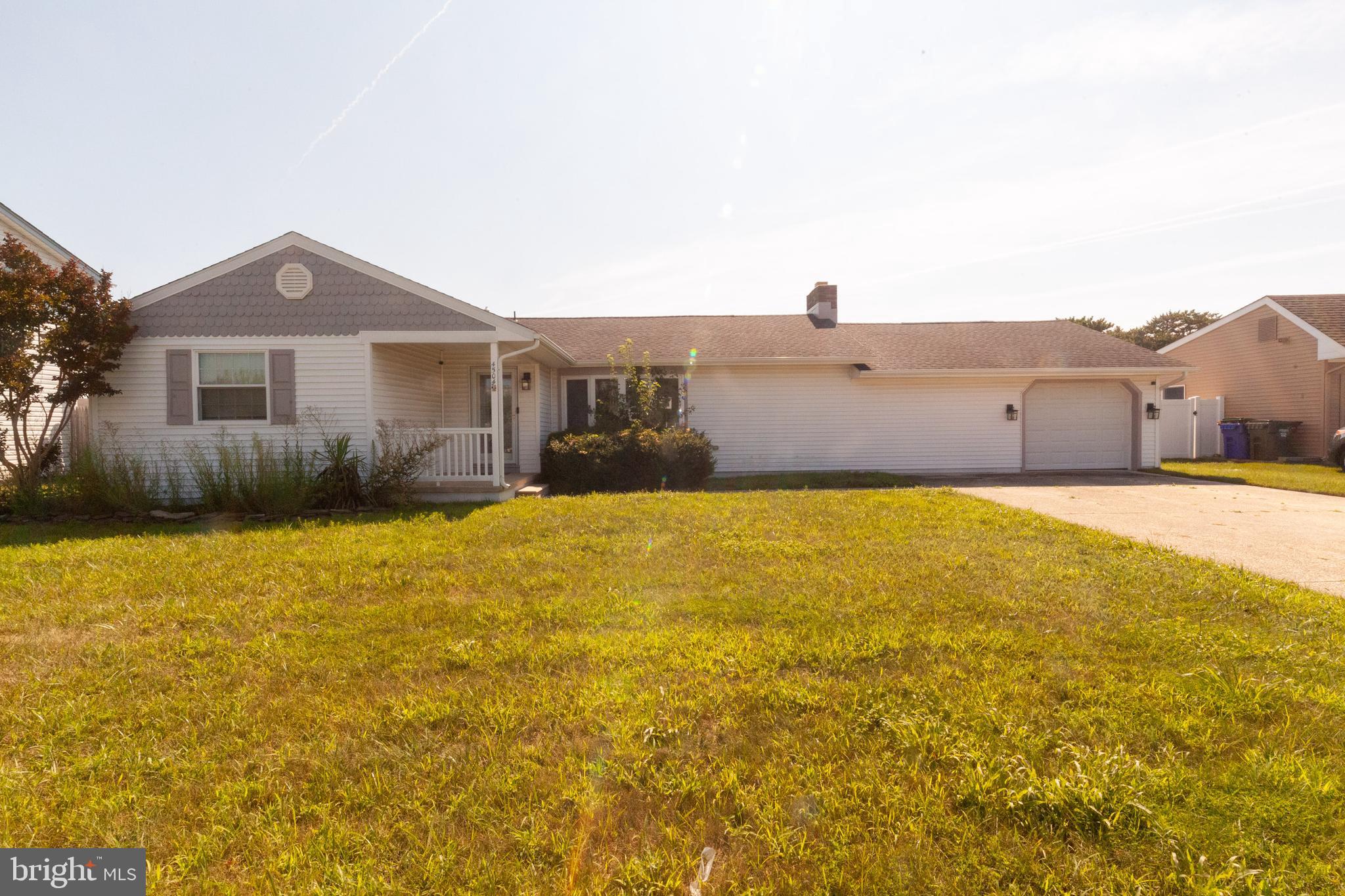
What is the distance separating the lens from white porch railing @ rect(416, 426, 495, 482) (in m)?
10.3

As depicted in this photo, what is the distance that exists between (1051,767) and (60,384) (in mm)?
12221

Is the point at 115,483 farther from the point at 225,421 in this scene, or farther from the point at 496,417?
the point at 496,417

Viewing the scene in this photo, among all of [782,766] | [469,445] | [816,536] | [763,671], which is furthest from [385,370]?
[782,766]

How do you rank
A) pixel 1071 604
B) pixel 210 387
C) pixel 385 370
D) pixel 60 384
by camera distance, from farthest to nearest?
pixel 385 370 → pixel 210 387 → pixel 60 384 → pixel 1071 604

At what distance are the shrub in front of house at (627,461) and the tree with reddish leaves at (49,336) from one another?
260 inches

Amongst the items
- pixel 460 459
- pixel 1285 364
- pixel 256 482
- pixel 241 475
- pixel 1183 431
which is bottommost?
pixel 256 482

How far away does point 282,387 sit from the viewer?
9.96 m

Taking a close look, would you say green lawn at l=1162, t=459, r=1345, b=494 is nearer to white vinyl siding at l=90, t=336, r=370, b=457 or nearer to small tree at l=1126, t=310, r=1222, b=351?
white vinyl siding at l=90, t=336, r=370, b=457

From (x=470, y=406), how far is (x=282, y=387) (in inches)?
166

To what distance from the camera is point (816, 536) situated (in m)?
6.76

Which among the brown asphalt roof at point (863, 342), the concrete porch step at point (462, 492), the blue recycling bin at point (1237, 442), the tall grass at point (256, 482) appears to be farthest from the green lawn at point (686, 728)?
the blue recycling bin at point (1237, 442)

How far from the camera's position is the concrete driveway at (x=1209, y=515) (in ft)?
19.1

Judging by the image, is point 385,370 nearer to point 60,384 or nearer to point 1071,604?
point 60,384

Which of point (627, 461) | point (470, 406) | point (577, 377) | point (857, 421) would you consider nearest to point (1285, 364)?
point (857, 421)
